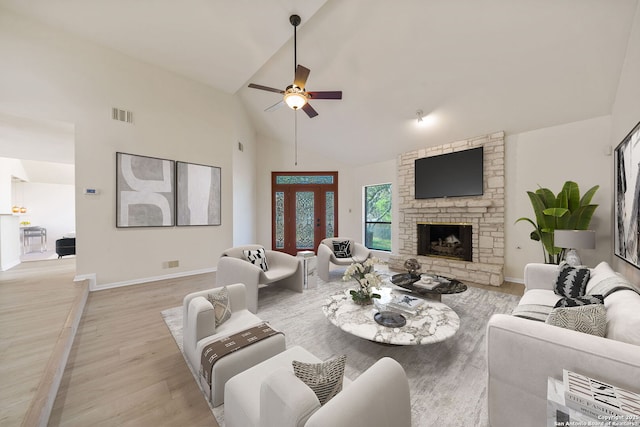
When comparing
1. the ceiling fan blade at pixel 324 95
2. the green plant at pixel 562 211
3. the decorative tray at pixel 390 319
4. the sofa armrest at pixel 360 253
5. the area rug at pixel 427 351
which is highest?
the ceiling fan blade at pixel 324 95

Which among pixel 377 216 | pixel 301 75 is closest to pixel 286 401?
pixel 301 75

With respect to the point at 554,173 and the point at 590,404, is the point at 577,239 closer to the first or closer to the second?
the point at 554,173

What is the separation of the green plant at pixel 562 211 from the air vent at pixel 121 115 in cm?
668

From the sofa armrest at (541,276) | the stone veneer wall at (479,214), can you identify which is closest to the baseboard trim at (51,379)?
the sofa armrest at (541,276)

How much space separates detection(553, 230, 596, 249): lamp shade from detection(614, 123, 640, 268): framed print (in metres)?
0.20

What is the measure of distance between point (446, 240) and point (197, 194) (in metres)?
5.39

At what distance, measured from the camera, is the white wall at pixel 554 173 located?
11.3 ft

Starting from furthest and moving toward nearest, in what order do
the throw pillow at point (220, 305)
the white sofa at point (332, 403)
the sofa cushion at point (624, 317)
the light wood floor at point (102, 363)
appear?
the throw pillow at point (220, 305)
the light wood floor at point (102, 363)
the sofa cushion at point (624, 317)
the white sofa at point (332, 403)

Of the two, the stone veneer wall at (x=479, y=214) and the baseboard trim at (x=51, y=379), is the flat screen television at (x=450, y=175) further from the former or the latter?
the baseboard trim at (x=51, y=379)

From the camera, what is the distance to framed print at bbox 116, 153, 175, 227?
4.01 m

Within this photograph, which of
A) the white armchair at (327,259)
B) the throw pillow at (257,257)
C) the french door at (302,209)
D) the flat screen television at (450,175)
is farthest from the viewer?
the french door at (302,209)

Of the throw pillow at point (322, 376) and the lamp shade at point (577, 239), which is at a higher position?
the lamp shade at point (577, 239)

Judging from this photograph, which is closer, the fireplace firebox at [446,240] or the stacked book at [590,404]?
the stacked book at [590,404]

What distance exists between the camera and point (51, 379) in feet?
5.30
